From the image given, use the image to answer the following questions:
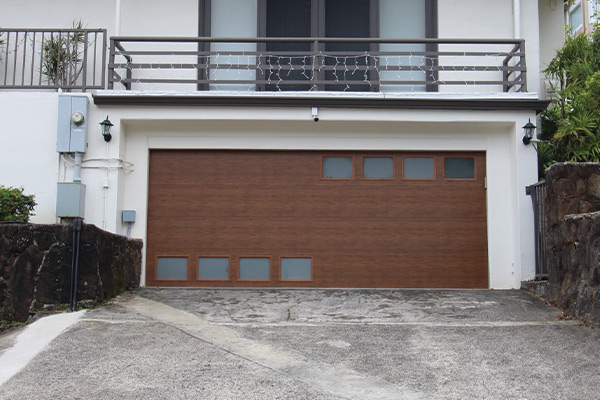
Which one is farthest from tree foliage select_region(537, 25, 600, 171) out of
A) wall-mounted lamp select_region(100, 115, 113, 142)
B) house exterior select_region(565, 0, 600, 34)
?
house exterior select_region(565, 0, 600, 34)

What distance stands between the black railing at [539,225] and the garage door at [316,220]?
0.79 m

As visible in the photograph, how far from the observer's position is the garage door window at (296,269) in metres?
9.84

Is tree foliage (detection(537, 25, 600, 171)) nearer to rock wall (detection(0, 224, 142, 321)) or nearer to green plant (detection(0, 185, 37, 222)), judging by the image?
rock wall (detection(0, 224, 142, 321))

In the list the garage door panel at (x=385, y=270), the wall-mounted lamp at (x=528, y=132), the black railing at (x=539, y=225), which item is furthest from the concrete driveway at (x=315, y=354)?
the wall-mounted lamp at (x=528, y=132)

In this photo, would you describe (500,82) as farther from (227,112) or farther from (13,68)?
(13,68)

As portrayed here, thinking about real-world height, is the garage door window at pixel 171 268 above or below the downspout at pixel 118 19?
below

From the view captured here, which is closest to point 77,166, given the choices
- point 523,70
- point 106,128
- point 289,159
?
point 106,128

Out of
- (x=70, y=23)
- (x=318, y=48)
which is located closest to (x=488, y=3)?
(x=318, y=48)

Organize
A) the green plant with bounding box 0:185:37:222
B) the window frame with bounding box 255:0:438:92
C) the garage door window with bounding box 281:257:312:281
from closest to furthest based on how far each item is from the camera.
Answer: the green plant with bounding box 0:185:37:222
the garage door window with bounding box 281:257:312:281
the window frame with bounding box 255:0:438:92

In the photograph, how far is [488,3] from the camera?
10.6 m

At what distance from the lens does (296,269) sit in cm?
984

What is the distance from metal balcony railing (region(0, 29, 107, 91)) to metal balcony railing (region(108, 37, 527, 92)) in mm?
372

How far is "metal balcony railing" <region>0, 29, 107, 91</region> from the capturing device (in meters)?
9.85

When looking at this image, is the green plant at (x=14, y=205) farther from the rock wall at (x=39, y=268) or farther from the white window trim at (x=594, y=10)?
the white window trim at (x=594, y=10)
